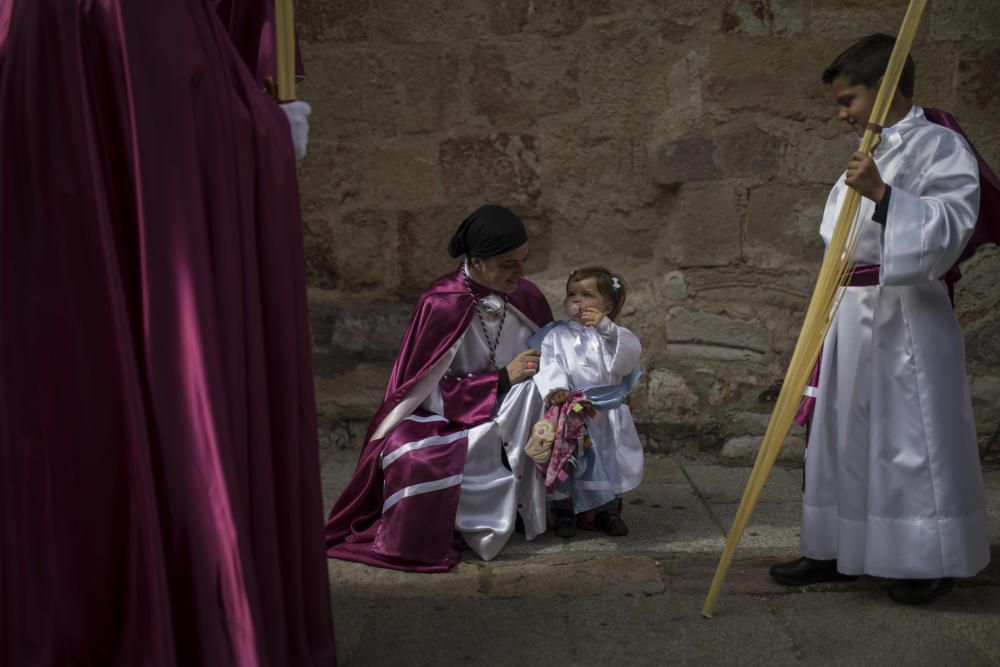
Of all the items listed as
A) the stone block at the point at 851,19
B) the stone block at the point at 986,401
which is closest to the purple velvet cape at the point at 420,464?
the stone block at the point at 851,19

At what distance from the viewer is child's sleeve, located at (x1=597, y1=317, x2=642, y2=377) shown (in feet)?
12.2

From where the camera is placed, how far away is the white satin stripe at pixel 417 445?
11.8 feet

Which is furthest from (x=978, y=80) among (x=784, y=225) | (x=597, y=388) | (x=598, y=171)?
(x=597, y=388)

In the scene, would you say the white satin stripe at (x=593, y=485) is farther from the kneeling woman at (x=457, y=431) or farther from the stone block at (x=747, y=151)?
the stone block at (x=747, y=151)

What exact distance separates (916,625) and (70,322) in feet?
7.68

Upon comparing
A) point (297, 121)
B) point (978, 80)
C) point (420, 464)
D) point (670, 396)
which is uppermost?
point (978, 80)

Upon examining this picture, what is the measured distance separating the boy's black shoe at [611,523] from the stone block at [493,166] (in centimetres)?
170

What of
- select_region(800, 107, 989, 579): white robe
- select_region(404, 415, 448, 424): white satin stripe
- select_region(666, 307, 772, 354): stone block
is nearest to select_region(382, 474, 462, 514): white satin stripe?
select_region(404, 415, 448, 424): white satin stripe

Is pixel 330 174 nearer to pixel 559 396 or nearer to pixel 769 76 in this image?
pixel 559 396

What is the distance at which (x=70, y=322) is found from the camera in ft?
7.13

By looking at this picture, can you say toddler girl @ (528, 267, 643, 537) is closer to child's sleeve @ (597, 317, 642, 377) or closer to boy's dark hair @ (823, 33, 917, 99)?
child's sleeve @ (597, 317, 642, 377)

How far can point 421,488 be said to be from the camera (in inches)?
139

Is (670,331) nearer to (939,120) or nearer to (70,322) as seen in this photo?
(939,120)

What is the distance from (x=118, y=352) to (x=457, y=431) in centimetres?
166
